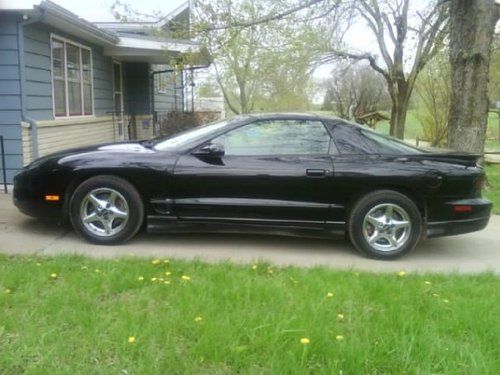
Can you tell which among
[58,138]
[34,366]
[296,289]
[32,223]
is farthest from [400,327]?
[58,138]

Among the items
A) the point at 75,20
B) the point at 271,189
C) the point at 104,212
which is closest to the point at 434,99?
the point at 75,20

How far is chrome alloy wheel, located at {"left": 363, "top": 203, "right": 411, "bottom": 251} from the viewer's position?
5.24m

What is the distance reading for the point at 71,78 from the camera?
1105 cm

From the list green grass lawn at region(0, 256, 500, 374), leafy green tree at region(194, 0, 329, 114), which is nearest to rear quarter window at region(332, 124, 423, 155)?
green grass lawn at region(0, 256, 500, 374)

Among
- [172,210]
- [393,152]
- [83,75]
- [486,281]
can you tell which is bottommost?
[486,281]

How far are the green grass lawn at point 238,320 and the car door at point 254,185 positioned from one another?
2.81 feet

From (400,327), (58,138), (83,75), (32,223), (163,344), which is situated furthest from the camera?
(83,75)

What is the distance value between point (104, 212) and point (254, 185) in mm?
1497

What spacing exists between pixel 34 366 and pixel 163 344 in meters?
0.69

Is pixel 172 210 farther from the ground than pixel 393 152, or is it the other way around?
Answer: pixel 393 152

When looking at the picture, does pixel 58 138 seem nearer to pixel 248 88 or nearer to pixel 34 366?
pixel 34 366

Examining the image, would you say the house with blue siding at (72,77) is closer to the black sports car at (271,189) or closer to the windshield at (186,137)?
the black sports car at (271,189)

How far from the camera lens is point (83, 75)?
1184 centimetres

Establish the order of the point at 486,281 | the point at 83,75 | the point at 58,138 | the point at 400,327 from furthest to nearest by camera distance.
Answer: the point at 83,75, the point at 58,138, the point at 486,281, the point at 400,327
